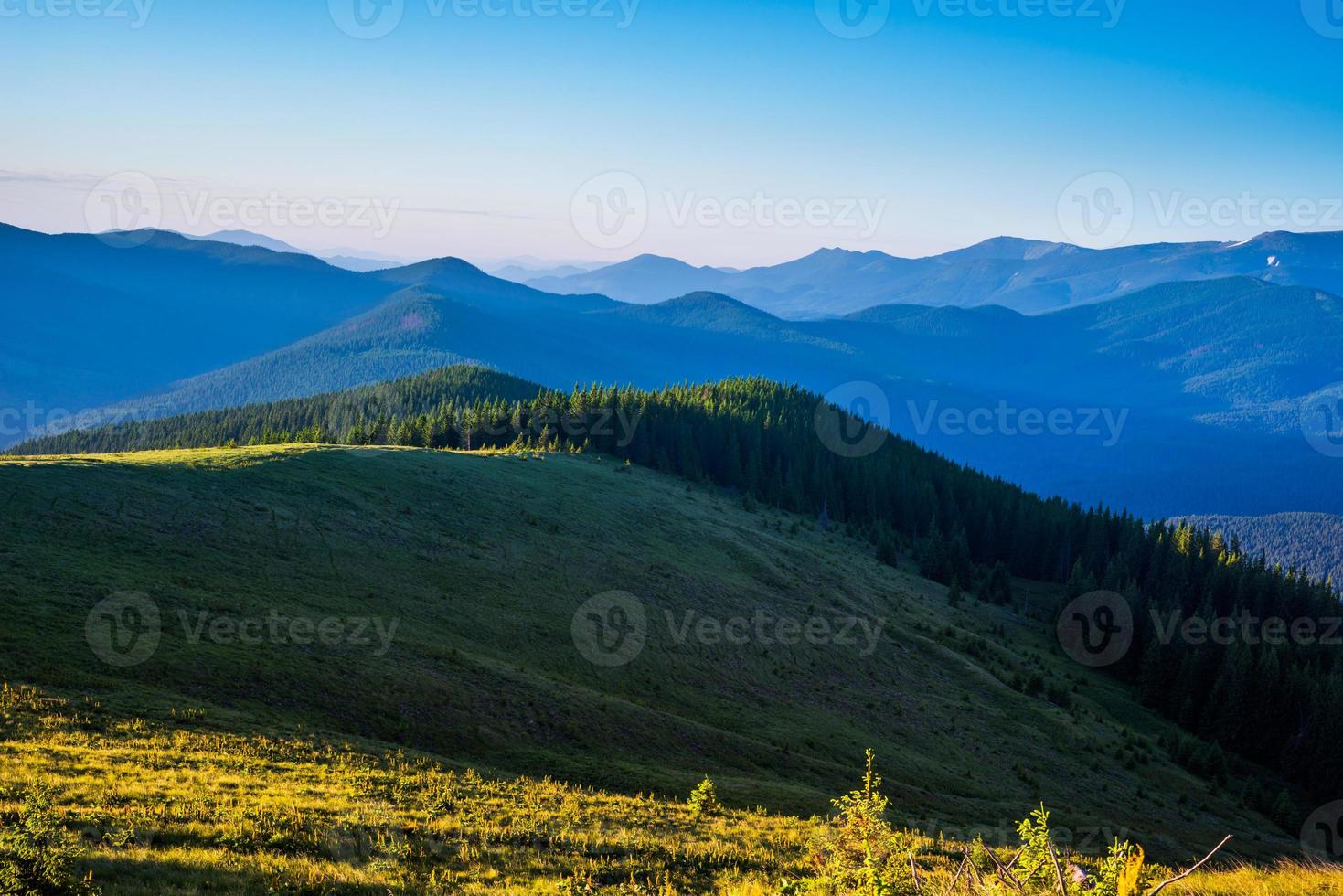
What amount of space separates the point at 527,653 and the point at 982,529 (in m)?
112

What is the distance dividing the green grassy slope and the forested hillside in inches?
421

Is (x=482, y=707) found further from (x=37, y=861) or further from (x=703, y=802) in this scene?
(x=37, y=861)

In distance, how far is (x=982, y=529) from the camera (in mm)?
134875

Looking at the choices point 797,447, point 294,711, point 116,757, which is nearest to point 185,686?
point 294,711

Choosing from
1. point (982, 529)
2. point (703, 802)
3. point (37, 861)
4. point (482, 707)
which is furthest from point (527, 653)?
point (982, 529)

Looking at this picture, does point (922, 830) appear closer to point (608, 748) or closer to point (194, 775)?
point (608, 748)

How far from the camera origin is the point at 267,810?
17609 mm

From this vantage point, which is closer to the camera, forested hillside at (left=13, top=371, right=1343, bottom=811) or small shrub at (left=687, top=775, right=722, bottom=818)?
small shrub at (left=687, top=775, right=722, bottom=818)

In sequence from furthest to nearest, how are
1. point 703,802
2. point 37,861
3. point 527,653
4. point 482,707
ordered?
point 527,653 < point 482,707 < point 703,802 < point 37,861

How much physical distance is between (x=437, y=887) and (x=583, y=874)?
305 centimetres

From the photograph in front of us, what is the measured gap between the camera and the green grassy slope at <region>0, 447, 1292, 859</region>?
29.2 metres

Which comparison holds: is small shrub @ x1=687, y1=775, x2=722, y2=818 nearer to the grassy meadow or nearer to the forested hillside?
the grassy meadow

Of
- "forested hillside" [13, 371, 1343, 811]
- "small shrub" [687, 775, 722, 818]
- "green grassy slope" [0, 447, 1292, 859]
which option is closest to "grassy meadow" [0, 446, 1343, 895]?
"green grassy slope" [0, 447, 1292, 859]

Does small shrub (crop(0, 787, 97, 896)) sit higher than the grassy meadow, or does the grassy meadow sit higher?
small shrub (crop(0, 787, 97, 896))
